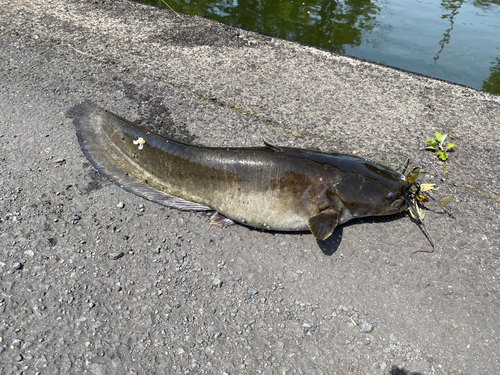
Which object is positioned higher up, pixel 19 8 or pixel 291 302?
pixel 19 8

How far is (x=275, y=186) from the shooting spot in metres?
2.66

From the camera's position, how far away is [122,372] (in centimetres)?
191

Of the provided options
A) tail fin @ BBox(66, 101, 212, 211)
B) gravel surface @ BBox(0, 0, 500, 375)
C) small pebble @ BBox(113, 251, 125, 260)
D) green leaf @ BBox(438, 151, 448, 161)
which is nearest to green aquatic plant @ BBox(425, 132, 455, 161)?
green leaf @ BBox(438, 151, 448, 161)

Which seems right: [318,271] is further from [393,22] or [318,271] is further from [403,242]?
[393,22]

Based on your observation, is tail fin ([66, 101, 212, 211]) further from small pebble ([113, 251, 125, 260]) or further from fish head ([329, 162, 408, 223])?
fish head ([329, 162, 408, 223])

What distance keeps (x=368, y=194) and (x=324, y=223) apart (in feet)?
1.40

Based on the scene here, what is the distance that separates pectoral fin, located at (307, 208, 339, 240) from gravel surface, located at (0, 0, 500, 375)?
5.9 inches

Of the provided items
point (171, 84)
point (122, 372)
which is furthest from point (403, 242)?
point (171, 84)

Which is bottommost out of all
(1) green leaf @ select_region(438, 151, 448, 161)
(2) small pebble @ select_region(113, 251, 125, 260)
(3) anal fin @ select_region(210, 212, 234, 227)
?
(2) small pebble @ select_region(113, 251, 125, 260)

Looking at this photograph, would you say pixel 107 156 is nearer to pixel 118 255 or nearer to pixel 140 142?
pixel 140 142

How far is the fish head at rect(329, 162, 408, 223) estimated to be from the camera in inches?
104

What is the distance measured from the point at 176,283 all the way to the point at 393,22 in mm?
7621

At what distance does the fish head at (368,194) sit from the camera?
265cm

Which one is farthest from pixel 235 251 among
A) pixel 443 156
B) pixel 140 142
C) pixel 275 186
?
pixel 443 156
